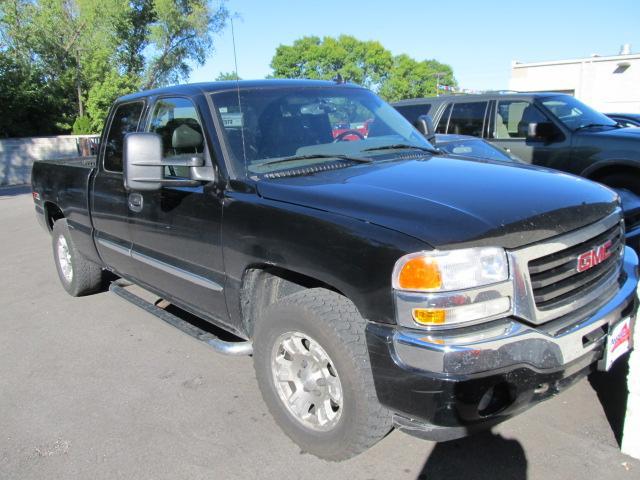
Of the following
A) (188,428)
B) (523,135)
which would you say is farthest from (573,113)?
(188,428)

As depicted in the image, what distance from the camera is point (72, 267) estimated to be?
18.0ft

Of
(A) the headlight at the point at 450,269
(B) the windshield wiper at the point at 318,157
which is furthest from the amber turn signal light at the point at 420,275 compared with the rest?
(B) the windshield wiper at the point at 318,157

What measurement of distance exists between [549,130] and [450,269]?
19.8 feet

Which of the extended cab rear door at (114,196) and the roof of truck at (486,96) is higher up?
the roof of truck at (486,96)

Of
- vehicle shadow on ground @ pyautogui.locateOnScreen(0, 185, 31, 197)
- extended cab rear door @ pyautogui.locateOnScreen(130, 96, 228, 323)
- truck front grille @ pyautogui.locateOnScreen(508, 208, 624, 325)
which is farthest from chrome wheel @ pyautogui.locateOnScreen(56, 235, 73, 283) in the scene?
vehicle shadow on ground @ pyautogui.locateOnScreen(0, 185, 31, 197)

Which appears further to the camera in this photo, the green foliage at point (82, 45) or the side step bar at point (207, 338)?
the green foliage at point (82, 45)

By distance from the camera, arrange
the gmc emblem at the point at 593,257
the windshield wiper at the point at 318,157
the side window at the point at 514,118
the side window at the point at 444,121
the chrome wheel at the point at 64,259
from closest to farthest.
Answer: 1. the gmc emblem at the point at 593,257
2. the windshield wiper at the point at 318,157
3. the chrome wheel at the point at 64,259
4. the side window at the point at 514,118
5. the side window at the point at 444,121

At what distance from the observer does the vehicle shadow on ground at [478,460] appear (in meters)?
2.65

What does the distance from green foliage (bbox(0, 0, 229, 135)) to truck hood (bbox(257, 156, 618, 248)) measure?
26.5 meters

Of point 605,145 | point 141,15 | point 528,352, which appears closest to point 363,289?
point 528,352

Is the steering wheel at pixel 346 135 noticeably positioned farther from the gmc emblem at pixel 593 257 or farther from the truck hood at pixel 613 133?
the truck hood at pixel 613 133

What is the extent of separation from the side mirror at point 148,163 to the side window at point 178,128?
198 mm

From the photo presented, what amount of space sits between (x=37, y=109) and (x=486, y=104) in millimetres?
26796

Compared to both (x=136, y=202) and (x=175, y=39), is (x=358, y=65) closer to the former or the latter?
(x=175, y=39)
